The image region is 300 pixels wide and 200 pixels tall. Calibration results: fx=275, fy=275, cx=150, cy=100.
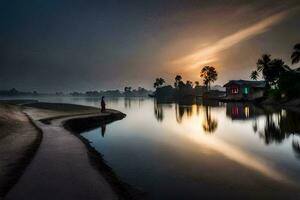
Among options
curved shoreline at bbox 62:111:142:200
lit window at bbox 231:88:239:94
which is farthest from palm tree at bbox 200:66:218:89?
curved shoreline at bbox 62:111:142:200

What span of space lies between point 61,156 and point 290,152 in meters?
16.2

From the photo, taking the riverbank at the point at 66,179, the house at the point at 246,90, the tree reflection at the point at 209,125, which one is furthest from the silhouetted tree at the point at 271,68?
the riverbank at the point at 66,179

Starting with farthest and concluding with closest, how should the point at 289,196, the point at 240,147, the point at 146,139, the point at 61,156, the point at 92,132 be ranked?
the point at 92,132, the point at 146,139, the point at 240,147, the point at 61,156, the point at 289,196

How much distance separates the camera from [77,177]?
11578mm

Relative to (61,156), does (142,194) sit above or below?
below

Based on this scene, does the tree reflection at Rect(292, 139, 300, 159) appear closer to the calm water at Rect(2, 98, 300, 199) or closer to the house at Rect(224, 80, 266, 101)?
the calm water at Rect(2, 98, 300, 199)

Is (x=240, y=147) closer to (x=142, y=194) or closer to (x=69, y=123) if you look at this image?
(x=142, y=194)


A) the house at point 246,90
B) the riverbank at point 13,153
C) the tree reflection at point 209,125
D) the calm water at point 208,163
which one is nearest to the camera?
the riverbank at point 13,153

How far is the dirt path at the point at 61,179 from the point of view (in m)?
9.52

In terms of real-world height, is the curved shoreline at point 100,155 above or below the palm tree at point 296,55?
below

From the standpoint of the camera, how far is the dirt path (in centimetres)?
952

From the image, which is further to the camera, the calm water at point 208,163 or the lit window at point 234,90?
the lit window at point 234,90

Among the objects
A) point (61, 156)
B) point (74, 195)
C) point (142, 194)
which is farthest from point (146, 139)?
point (74, 195)

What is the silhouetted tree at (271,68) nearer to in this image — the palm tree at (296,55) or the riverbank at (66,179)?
the palm tree at (296,55)
